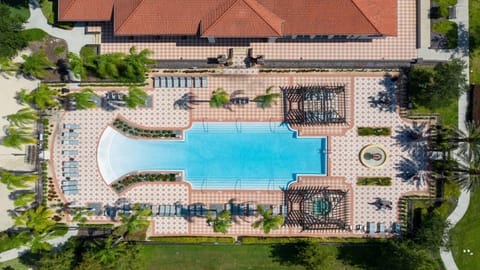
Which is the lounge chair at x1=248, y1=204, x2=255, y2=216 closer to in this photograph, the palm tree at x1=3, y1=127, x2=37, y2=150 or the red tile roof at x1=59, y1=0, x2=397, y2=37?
the red tile roof at x1=59, y1=0, x2=397, y2=37

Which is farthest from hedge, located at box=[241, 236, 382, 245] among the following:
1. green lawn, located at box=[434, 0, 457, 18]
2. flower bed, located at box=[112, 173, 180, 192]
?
green lawn, located at box=[434, 0, 457, 18]

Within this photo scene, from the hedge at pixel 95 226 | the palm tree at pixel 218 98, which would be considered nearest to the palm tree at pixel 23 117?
the hedge at pixel 95 226

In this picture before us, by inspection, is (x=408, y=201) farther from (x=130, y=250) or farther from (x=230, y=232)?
(x=130, y=250)

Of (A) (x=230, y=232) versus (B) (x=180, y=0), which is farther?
(A) (x=230, y=232)

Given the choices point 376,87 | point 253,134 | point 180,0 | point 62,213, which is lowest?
point 62,213

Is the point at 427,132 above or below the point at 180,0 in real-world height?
below

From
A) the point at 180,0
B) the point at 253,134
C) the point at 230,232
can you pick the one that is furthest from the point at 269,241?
the point at 180,0
